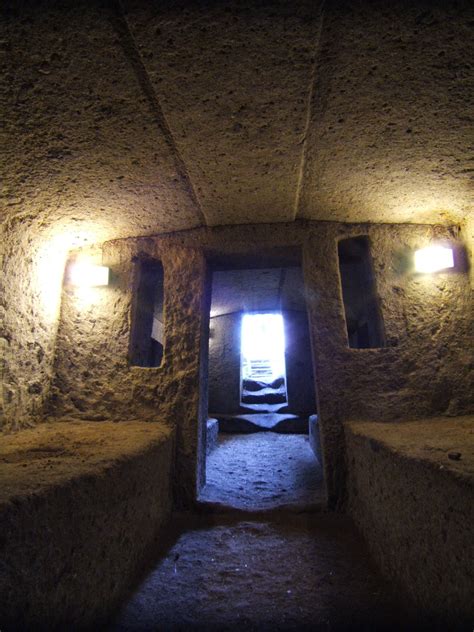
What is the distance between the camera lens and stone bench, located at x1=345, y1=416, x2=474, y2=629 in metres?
1.17

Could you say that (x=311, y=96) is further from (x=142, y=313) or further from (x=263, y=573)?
(x=263, y=573)

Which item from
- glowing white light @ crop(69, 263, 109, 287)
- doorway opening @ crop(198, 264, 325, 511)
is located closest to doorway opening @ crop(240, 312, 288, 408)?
doorway opening @ crop(198, 264, 325, 511)

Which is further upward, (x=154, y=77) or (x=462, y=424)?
(x=154, y=77)

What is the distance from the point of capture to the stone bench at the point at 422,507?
3.84 feet

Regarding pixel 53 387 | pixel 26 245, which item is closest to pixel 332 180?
pixel 26 245

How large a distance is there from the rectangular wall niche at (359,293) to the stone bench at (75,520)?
216cm

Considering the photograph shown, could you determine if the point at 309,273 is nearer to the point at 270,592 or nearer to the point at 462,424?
the point at 462,424

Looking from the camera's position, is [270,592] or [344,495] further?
[344,495]

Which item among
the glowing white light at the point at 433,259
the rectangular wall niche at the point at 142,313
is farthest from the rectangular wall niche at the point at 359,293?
the rectangular wall niche at the point at 142,313

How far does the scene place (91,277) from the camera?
3.00m

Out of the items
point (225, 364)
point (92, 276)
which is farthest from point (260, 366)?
point (92, 276)

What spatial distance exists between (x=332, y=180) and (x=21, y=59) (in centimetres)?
197

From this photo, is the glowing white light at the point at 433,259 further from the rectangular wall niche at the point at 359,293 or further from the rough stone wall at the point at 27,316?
the rough stone wall at the point at 27,316

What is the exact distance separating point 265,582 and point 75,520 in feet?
3.91
